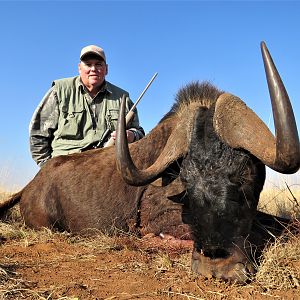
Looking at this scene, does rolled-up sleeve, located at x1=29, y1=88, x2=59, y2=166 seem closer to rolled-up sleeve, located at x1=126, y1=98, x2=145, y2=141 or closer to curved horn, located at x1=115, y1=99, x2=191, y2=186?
rolled-up sleeve, located at x1=126, y1=98, x2=145, y2=141

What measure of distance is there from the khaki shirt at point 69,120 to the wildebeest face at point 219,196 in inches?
144

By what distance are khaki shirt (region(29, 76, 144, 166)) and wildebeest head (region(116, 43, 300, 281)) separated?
10.9 ft

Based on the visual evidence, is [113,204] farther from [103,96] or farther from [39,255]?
[103,96]

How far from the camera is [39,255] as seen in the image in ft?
15.0

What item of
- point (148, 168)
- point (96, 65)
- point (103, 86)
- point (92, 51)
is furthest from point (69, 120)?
point (148, 168)

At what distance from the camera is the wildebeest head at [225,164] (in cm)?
343

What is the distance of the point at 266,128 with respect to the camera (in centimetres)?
407

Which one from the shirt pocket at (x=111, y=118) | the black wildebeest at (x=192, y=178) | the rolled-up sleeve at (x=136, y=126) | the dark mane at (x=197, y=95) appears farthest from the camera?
the shirt pocket at (x=111, y=118)

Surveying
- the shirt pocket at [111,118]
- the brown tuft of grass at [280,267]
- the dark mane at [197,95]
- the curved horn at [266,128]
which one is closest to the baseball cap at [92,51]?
the shirt pocket at [111,118]

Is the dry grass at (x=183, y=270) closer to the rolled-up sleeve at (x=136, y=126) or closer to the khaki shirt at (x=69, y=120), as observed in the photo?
the rolled-up sleeve at (x=136, y=126)

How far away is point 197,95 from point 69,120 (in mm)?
3379

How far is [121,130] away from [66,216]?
2.40m

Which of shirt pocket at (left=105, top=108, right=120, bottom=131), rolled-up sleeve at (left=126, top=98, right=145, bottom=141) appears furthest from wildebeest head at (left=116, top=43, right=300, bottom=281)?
shirt pocket at (left=105, top=108, right=120, bottom=131)

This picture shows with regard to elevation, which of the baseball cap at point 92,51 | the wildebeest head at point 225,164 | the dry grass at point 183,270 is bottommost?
the dry grass at point 183,270
